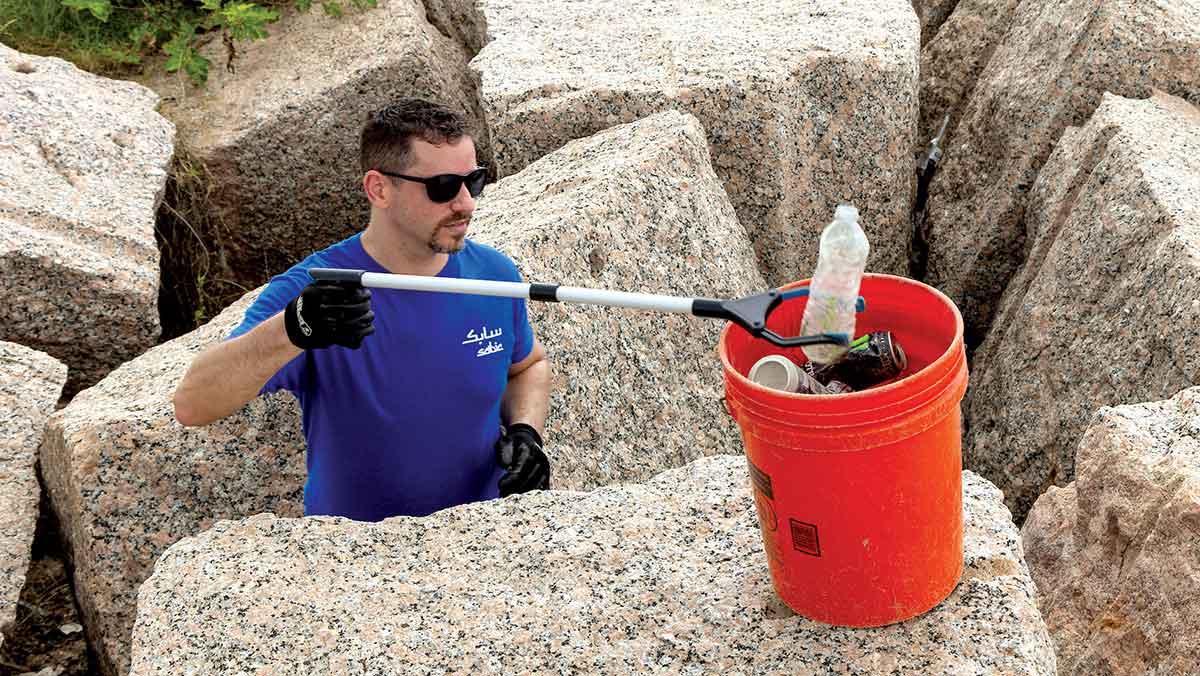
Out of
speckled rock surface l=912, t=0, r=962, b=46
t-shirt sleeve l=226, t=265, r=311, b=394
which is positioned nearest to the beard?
t-shirt sleeve l=226, t=265, r=311, b=394

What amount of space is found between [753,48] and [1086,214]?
161 cm

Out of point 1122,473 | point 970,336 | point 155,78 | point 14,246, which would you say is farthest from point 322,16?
point 1122,473

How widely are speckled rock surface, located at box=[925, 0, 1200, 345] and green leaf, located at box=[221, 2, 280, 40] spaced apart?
3.85 meters

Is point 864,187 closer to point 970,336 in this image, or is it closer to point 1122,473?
point 970,336

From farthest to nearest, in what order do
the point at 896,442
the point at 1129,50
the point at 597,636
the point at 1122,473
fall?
the point at 1129,50
the point at 1122,473
the point at 597,636
the point at 896,442

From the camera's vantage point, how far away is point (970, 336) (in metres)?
5.87

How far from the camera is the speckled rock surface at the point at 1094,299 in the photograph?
4090 millimetres

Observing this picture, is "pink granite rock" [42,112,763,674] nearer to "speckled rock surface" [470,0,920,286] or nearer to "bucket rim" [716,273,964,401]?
"speckled rock surface" [470,0,920,286]

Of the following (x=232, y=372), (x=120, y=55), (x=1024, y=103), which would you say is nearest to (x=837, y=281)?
(x=232, y=372)

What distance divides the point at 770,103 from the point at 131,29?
13.7 feet

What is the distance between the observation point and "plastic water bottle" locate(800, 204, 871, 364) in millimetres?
2348

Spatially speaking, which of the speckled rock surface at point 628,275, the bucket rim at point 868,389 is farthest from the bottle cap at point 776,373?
the speckled rock surface at point 628,275

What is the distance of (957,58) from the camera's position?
6.57 metres

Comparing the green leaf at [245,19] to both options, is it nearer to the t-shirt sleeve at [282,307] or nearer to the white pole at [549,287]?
the t-shirt sleeve at [282,307]
